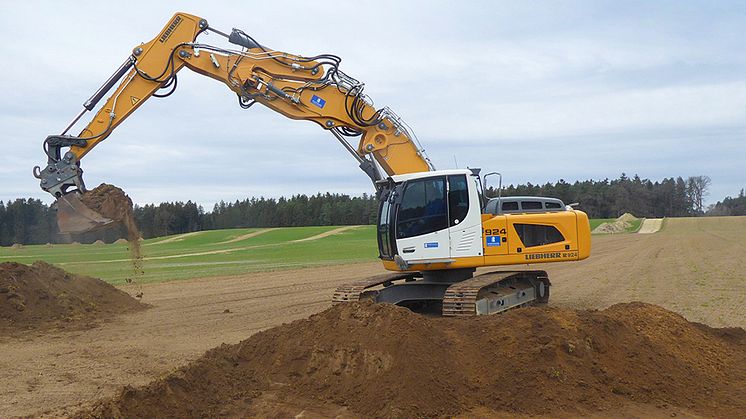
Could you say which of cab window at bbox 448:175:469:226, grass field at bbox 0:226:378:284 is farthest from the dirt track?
cab window at bbox 448:175:469:226

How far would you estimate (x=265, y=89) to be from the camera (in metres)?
12.2

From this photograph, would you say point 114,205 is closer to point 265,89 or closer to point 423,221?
point 265,89

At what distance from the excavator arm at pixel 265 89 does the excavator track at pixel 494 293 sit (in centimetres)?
275

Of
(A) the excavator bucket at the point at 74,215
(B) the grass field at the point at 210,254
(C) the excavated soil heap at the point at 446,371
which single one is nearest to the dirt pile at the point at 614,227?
(B) the grass field at the point at 210,254

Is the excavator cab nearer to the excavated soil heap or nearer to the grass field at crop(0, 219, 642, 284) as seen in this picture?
the excavated soil heap

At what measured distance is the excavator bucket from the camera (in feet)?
36.6

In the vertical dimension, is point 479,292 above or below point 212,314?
above

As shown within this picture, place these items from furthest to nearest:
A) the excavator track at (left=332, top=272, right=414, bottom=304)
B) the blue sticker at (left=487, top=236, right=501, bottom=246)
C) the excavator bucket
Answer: the blue sticker at (left=487, top=236, right=501, bottom=246) < the excavator bucket < the excavator track at (left=332, top=272, right=414, bottom=304)

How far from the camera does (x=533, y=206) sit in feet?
40.5

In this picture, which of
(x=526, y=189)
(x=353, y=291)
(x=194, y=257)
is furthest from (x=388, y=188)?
(x=526, y=189)

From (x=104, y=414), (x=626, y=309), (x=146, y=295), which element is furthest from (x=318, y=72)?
(x=146, y=295)

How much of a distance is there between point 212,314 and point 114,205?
400 cm

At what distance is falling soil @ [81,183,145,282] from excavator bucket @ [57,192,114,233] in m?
0.13

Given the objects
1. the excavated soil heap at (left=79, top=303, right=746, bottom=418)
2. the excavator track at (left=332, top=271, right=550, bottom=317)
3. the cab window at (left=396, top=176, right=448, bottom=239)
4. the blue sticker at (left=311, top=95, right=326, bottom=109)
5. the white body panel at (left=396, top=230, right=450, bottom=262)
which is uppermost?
the blue sticker at (left=311, top=95, right=326, bottom=109)
